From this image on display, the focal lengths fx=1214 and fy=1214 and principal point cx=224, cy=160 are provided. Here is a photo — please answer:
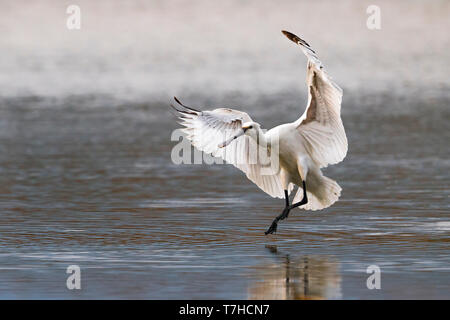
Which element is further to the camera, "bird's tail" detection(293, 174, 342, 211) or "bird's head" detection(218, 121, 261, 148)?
"bird's tail" detection(293, 174, 342, 211)

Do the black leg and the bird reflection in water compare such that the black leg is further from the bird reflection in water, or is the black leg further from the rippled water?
the bird reflection in water

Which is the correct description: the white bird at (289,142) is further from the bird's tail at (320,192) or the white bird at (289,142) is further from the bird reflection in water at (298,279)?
the bird reflection in water at (298,279)

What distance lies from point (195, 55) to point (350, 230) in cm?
3562

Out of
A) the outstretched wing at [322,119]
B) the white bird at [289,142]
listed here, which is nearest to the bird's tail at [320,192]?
the white bird at [289,142]

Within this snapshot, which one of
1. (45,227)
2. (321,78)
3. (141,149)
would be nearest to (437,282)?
(321,78)

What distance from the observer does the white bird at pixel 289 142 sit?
568 inches

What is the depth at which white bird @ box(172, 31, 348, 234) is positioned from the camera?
568 inches

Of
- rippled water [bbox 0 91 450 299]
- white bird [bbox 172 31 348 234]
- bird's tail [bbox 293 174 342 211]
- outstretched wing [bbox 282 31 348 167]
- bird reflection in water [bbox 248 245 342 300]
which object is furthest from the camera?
bird's tail [bbox 293 174 342 211]

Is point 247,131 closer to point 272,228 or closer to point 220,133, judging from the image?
point 220,133

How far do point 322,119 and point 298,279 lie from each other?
3646mm

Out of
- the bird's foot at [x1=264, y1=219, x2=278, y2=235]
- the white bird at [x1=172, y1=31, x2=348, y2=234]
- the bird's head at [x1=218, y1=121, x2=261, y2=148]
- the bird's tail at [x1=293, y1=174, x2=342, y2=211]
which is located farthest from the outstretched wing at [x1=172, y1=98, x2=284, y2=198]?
the bird's foot at [x1=264, y1=219, x2=278, y2=235]

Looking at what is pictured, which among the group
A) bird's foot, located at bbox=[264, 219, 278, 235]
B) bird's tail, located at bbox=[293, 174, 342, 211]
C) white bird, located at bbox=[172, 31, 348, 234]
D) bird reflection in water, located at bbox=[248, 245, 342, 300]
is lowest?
bird reflection in water, located at bbox=[248, 245, 342, 300]

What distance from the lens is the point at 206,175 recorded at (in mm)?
20531

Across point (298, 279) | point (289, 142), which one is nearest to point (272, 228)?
point (289, 142)
